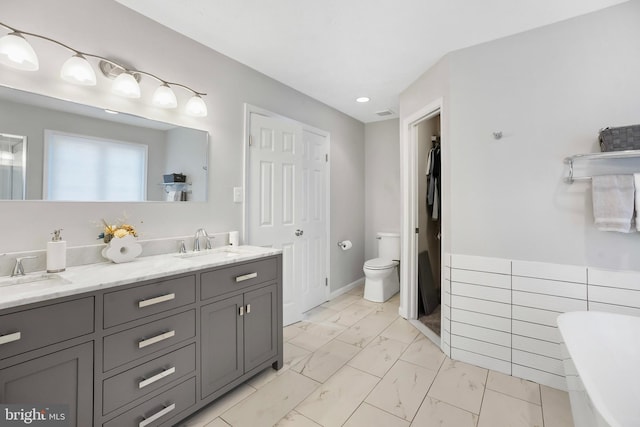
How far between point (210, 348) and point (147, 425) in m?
0.41

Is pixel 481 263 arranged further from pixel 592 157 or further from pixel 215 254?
pixel 215 254

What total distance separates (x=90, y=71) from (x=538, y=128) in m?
2.80

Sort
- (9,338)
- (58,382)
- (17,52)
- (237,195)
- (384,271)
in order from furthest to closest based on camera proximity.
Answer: (384,271), (237,195), (17,52), (58,382), (9,338)

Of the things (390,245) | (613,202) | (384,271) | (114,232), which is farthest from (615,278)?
(114,232)

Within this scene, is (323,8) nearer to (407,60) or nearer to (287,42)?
(287,42)

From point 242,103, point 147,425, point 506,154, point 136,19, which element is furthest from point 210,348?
point 506,154

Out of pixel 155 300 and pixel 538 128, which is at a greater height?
pixel 538 128

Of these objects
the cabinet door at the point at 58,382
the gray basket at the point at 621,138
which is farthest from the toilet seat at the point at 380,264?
the cabinet door at the point at 58,382

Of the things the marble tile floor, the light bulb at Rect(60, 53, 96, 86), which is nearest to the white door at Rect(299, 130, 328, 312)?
the marble tile floor

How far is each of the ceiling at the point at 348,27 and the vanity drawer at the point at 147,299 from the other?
1682 mm

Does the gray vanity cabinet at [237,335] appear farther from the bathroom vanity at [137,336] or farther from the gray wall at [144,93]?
the gray wall at [144,93]

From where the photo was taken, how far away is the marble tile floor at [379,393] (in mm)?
1604

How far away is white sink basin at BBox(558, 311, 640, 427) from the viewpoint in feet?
4.10

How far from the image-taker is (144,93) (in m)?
1.85
